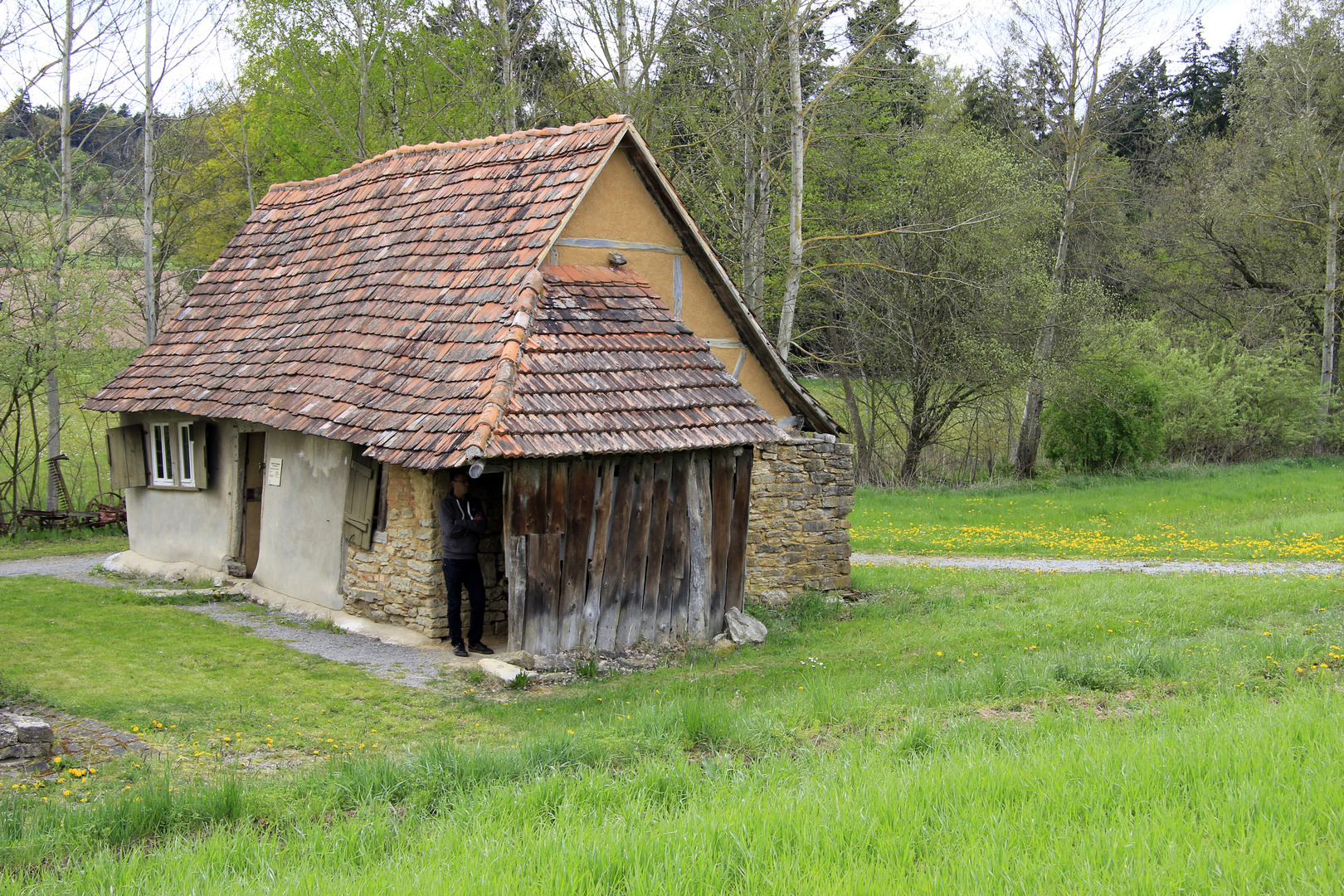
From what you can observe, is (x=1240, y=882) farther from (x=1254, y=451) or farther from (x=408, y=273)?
(x=1254, y=451)

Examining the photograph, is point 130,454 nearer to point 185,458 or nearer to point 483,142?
point 185,458

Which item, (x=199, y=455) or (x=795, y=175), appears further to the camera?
(x=795, y=175)

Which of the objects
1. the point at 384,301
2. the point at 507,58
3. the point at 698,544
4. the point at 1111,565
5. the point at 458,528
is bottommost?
the point at 1111,565

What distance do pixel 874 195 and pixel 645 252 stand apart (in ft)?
43.8

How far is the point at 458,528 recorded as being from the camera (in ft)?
32.3

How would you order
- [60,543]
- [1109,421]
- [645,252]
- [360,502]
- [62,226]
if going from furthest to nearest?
[1109,421], [62,226], [60,543], [645,252], [360,502]

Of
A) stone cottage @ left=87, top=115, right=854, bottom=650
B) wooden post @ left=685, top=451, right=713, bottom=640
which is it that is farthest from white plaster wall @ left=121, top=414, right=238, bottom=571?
wooden post @ left=685, top=451, right=713, bottom=640

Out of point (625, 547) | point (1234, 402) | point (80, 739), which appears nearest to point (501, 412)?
point (625, 547)

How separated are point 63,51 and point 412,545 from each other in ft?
42.6

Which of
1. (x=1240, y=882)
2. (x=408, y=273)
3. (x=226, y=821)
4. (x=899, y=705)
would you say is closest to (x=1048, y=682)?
(x=899, y=705)

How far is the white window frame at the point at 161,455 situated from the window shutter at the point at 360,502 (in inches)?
189

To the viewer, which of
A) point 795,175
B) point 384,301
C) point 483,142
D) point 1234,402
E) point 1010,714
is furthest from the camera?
point 1234,402

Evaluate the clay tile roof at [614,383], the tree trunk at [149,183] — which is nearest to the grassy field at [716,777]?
the clay tile roof at [614,383]

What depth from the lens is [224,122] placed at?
2861cm
